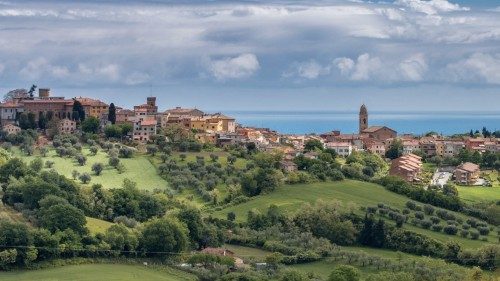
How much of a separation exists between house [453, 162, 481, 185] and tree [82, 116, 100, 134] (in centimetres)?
2567

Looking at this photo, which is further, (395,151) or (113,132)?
(395,151)

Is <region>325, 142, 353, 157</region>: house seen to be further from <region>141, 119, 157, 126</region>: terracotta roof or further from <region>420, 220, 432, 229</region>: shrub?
<region>420, 220, 432, 229</region>: shrub

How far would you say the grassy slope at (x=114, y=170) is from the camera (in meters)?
57.9

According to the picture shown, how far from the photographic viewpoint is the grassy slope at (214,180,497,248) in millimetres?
51938

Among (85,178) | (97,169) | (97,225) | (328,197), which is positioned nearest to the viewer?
(97,225)

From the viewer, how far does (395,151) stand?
8506 cm

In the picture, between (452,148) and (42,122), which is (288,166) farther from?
(452,148)

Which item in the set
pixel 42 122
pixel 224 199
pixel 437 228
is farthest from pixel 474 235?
pixel 42 122

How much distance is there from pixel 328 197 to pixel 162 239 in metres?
16.1

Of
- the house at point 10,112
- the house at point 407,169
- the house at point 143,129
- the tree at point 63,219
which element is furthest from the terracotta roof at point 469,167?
the tree at point 63,219

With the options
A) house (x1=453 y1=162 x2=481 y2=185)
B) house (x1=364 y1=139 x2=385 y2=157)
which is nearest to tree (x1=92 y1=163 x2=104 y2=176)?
house (x1=453 y1=162 x2=481 y2=185)

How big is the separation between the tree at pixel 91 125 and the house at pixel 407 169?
21.3 metres

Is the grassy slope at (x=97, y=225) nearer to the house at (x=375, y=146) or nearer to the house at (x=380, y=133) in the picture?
the house at (x=375, y=146)

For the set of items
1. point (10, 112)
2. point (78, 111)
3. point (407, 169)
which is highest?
point (78, 111)
